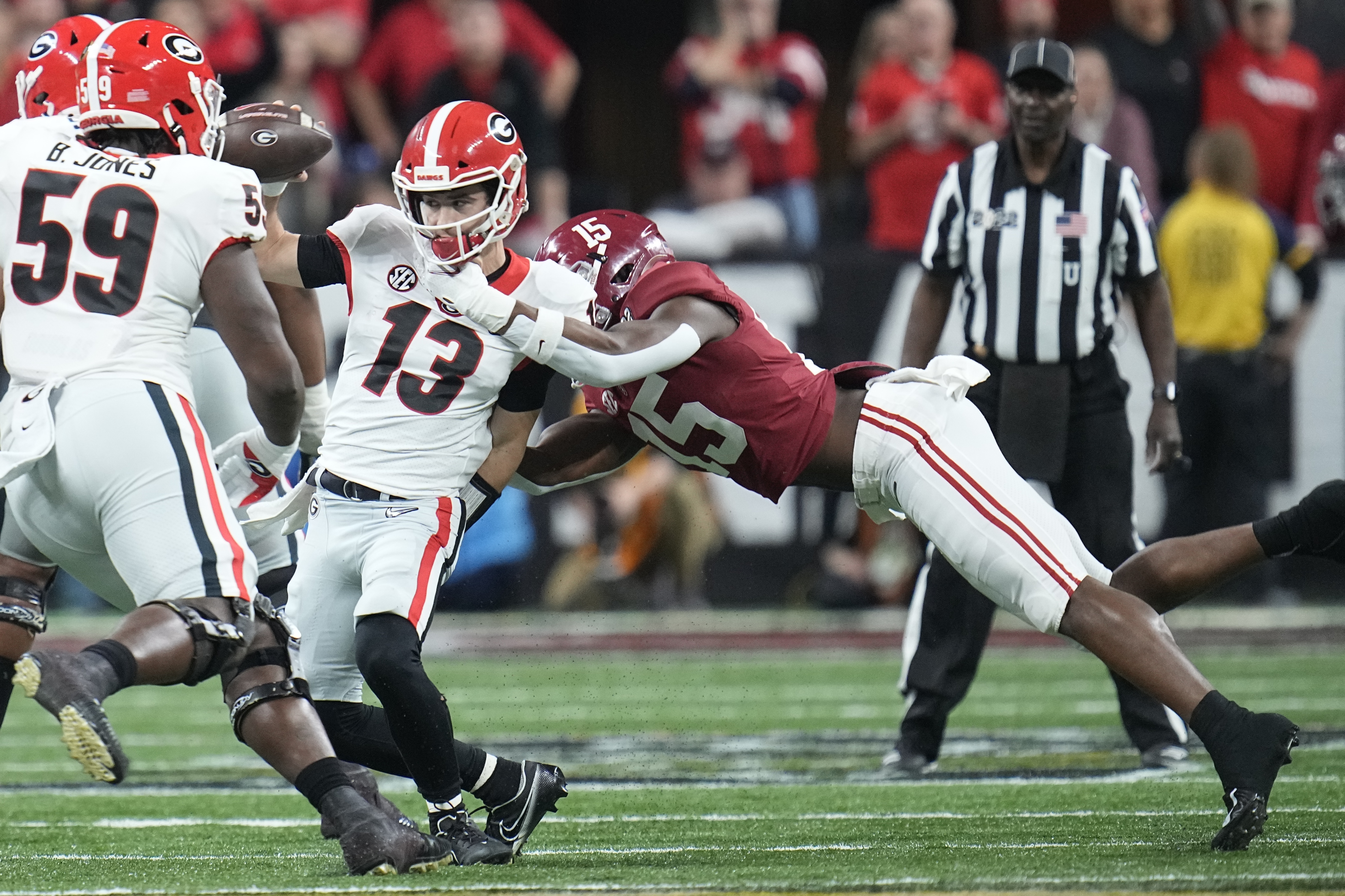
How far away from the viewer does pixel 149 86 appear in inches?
141

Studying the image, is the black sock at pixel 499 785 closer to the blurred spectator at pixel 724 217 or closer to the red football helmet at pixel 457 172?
the red football helmet at pixel 457 172

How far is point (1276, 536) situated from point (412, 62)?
23.7ft

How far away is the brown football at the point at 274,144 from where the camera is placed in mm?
4008

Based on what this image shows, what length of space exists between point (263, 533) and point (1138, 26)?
654 centimetres

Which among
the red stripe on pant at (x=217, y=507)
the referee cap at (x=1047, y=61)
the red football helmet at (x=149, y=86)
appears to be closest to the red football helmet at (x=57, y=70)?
the red football helmet at (x=149, y=86)

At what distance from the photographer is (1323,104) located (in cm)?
909

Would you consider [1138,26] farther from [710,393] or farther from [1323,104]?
[710,393]

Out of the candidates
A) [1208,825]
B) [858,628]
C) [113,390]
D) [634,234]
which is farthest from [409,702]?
[858,628]

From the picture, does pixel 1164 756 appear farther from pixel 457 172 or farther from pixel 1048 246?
pixel 457 172

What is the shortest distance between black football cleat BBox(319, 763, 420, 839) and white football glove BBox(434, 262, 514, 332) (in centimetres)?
89

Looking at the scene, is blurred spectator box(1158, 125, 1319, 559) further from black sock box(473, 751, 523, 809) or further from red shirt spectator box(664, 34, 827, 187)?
black sock box(473, 751, 523, 809)

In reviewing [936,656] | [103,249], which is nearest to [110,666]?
[103,249]

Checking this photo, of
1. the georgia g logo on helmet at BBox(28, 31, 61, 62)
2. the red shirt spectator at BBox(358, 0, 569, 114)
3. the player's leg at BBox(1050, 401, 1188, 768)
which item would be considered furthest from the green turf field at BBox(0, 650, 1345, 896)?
the red shirt spectator at BBox(358, 0, 569, 114)

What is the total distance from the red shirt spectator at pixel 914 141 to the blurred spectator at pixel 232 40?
2.81 m
